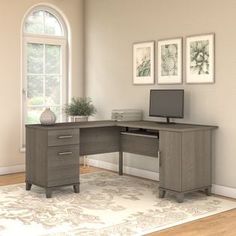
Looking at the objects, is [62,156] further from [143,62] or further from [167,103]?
[143,62]

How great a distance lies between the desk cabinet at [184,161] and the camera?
439 centimetres

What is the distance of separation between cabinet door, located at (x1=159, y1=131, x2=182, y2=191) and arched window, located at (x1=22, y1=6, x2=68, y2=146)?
7.91ft

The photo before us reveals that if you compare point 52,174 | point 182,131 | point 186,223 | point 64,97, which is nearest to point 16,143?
point 64,97

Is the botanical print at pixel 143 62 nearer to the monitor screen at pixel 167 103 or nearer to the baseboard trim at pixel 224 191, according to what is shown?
the monitor screen at pixel 167 103

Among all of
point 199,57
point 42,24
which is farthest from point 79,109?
point 199,57

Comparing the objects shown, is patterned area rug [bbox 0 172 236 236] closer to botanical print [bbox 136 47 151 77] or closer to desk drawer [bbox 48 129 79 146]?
desk drawer [bbox 48 129 79 146]

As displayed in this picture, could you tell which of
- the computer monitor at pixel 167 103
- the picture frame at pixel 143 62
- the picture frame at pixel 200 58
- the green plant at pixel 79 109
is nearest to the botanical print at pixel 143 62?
the picture frame at pixel 143 62

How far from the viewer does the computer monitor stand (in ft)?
16.0

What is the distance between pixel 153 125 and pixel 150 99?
0.52 metres

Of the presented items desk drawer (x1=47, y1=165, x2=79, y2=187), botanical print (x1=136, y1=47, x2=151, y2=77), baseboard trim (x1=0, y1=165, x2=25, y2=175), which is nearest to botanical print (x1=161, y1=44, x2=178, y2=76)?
botanical print (x1=136, y1=47, x2=151, y2=77)

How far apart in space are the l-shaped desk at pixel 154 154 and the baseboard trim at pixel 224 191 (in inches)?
4.7

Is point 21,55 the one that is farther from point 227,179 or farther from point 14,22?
point 227,179

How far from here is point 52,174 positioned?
466 cm

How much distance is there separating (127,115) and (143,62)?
0.75 m
